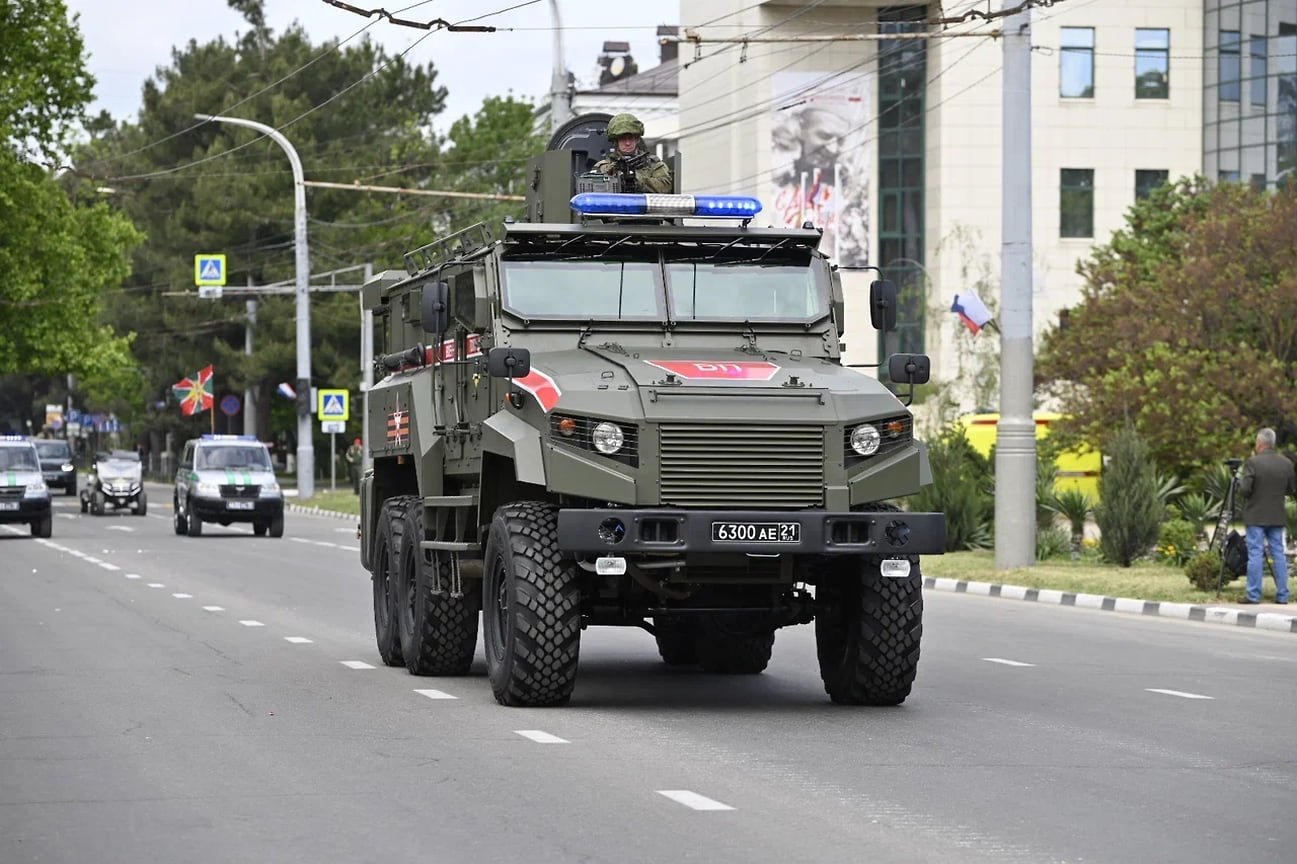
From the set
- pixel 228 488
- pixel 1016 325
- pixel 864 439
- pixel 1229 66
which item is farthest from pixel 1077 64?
pixel 864 439

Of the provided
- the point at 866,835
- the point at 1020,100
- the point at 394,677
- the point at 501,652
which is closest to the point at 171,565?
the point at 1020,100

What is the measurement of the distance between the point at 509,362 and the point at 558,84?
22889mm

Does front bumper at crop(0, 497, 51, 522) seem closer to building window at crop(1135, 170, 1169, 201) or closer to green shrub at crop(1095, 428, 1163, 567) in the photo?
green shrub at crop(1095, 428, 1163, 567)

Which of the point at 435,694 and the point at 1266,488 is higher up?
the point at 1266,488

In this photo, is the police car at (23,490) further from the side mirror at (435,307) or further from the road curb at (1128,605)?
the side mirror at (435,307)

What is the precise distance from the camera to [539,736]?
1179cm

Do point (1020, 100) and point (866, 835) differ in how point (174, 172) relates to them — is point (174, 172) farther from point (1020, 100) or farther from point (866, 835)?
point (866, 835)

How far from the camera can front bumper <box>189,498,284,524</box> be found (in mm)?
41312

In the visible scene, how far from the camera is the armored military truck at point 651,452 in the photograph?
12.4 m

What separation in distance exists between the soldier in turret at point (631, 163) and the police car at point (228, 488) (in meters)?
26.9

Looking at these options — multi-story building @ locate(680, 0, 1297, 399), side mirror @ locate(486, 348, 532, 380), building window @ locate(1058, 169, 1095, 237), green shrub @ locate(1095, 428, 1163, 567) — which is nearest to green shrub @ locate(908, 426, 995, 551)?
green shrub @ locate(1095, 428, 1163, 567)

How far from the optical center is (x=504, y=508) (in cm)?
1298

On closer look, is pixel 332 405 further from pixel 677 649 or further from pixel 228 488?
pixel 677 649

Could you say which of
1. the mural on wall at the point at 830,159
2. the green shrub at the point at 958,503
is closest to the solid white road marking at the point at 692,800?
the green shrub at the point at 958,503
